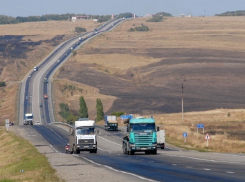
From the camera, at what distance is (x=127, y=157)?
47.3 m

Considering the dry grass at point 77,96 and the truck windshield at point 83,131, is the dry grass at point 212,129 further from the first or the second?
the dry grass at point 77,96

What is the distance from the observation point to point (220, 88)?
15525 centimetres

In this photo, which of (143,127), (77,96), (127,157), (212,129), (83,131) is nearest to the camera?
(127,157)

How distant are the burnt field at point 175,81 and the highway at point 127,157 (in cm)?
1396

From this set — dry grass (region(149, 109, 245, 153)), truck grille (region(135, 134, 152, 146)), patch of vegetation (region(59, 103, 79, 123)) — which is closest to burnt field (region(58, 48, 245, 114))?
patch of vegetation (region(59, 103, 79, 123))

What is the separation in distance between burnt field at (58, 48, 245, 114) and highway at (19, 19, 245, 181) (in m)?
14.0

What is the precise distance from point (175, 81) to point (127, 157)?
114889mm

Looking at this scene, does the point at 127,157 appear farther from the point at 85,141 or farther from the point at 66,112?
the point at 66,112

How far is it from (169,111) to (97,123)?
63.9 feet

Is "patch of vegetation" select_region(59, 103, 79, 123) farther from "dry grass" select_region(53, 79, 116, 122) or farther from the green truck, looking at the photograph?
the green truck

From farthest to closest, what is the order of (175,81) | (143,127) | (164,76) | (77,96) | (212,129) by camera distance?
1. (164,76)
2. (175,81)
3. (77,96)
4. (212,129)
5. (143,127)

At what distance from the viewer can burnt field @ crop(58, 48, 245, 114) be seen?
13838cm

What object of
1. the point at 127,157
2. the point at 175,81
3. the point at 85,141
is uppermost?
the point at 175,81

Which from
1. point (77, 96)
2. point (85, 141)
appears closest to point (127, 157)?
point (85, 141)
